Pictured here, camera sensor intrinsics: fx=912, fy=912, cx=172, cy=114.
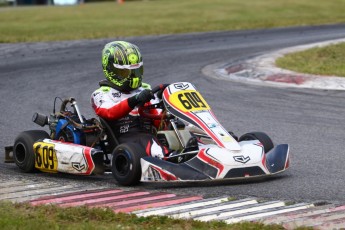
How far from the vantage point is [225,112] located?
34.6 ft

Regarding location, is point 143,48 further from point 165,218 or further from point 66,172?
point 165,218

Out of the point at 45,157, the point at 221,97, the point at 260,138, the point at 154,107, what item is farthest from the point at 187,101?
the point at 221,97

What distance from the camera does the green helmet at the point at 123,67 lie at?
7.47 metres

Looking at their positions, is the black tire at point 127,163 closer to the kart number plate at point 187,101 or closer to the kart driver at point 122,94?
the kart driver at point 122,94

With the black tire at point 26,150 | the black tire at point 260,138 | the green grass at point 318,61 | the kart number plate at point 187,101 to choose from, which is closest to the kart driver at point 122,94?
the kart number plate at point 187,101

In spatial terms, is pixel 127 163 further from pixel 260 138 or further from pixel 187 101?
pixel 260 138

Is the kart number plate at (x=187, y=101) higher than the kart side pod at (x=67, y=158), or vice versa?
the kart number plate at (x=187, y=101)

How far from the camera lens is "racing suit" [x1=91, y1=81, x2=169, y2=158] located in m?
7.16

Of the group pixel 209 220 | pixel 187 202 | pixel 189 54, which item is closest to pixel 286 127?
pixel 187 202

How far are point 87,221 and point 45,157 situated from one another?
2083mm

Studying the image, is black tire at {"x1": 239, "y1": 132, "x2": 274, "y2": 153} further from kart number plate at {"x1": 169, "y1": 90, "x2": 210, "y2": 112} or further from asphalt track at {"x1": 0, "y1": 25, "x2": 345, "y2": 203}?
kart number plate at {"x1": 169, "y1": 90, "x2": 210, "y2": 112}

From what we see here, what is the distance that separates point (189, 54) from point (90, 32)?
712 cm

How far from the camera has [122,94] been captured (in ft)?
24.6

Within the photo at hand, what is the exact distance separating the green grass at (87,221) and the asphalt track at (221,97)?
997 millimetres
